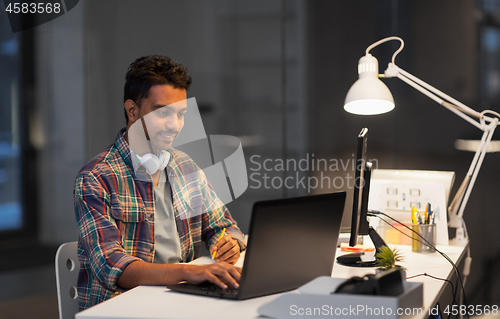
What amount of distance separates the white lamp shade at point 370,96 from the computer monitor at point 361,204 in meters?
0.30

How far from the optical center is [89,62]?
2.07 meters

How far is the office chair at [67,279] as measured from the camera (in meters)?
1.39

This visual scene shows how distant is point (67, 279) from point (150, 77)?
2.29ft

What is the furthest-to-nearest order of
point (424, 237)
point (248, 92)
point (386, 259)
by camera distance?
point (248, 92) < point (424, 237) < point (386, 259)

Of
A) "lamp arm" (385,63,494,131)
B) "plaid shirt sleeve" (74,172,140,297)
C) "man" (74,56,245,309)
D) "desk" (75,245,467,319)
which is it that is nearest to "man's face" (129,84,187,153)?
"man" (74,56,245,309)

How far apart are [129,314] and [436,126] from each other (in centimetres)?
191

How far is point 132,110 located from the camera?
5.14 feet

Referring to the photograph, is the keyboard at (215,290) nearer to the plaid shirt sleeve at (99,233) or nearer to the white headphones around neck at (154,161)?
the plaid shirt sleeve at (99,233)

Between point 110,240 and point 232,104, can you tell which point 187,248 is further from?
point 232,104

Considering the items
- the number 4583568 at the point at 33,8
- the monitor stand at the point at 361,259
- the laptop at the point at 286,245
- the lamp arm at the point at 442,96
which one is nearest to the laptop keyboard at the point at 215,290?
the laptop at the point at 286,245

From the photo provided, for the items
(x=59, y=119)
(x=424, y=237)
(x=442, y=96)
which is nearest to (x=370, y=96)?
(x=442, y=96)

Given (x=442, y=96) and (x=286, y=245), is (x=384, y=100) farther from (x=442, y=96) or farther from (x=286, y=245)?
(x=286, y=245)

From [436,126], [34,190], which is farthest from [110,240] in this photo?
[436,126]

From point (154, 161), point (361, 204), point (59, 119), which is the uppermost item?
point (59, 119)
